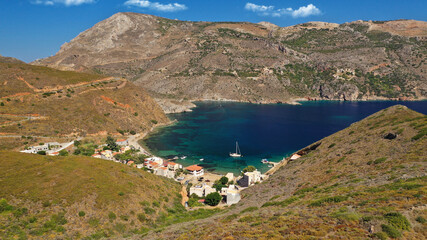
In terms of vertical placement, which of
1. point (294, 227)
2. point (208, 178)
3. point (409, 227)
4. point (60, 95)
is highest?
point (60, 95)

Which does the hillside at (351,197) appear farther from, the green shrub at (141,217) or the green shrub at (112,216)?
the green shrub at (112,216)

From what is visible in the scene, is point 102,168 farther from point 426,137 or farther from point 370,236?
point 426,137

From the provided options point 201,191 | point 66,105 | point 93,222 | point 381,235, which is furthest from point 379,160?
point 66,105

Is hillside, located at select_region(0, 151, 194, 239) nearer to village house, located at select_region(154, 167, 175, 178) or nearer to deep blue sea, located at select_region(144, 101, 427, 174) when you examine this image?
village house, located at select_region(154, 167, 175, 178)

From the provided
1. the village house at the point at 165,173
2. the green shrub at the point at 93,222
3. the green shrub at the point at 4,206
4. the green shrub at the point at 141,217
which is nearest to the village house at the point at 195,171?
the village house at the point at 165,173

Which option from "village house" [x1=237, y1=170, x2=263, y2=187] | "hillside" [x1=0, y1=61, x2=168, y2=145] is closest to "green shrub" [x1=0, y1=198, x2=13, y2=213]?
"village house" [x1=237, y1=170, x2=263, y2=187]

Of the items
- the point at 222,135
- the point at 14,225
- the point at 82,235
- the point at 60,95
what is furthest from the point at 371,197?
the point at 60,95
